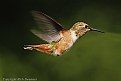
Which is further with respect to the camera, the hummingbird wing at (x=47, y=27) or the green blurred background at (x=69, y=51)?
the green blurred background at (x=69, y=51)

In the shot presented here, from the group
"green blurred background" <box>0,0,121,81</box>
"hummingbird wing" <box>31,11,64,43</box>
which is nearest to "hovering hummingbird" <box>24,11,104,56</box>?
"hummingbird wing" <box>31,11,64,43</box>

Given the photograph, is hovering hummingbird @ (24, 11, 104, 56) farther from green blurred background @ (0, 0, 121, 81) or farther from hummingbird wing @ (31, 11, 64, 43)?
green blurred background @ (0, 0, 121, 81)

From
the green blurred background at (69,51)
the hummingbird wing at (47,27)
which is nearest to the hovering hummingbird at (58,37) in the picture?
the hummingbird wing at (47,27)

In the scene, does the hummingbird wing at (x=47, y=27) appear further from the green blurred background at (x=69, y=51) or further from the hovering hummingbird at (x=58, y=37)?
the green blurred background at (x=69, y=51)

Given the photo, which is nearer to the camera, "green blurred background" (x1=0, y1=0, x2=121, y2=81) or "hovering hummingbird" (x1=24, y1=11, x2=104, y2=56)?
"hovering hummingbird" (x1=24, y1=11, x2=104, y2=56)

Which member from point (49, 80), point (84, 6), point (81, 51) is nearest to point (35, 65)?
point (49, 80)

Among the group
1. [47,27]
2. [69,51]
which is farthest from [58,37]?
[69,51]
